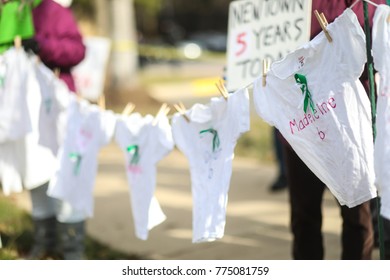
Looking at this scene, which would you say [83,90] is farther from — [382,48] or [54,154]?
[382,48]

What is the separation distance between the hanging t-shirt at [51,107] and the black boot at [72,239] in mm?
481

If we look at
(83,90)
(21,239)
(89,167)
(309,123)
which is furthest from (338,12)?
(83,90)

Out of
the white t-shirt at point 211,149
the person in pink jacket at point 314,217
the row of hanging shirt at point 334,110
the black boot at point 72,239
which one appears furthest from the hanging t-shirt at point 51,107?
the row of hanging shirt at point 334,110

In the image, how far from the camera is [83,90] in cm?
752

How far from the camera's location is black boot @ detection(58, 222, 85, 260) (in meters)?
4.59

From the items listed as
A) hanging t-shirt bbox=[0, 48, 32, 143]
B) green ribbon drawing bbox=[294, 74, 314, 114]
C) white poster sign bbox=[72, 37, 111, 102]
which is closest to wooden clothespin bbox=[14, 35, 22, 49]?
hanging t-shirt bbox=[0, 48, 32, 143]

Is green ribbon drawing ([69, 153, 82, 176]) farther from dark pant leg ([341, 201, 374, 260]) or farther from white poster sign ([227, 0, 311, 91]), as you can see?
dark pant leg ([341, 201, 374, 260])

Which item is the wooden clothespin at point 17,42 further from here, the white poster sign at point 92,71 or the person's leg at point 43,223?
the white poster sign at point 92,71

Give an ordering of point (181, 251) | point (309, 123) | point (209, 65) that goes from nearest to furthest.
Answer: point (309, 123), point (181, 251), point (209, 65)

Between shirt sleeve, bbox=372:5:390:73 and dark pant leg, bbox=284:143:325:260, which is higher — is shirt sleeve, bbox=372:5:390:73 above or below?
above

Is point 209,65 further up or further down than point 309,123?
further down

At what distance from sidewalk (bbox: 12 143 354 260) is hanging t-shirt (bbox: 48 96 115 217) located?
0.80m

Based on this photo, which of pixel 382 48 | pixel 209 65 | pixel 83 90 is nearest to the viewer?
pixel 382 48

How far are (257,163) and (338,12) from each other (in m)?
4.57
